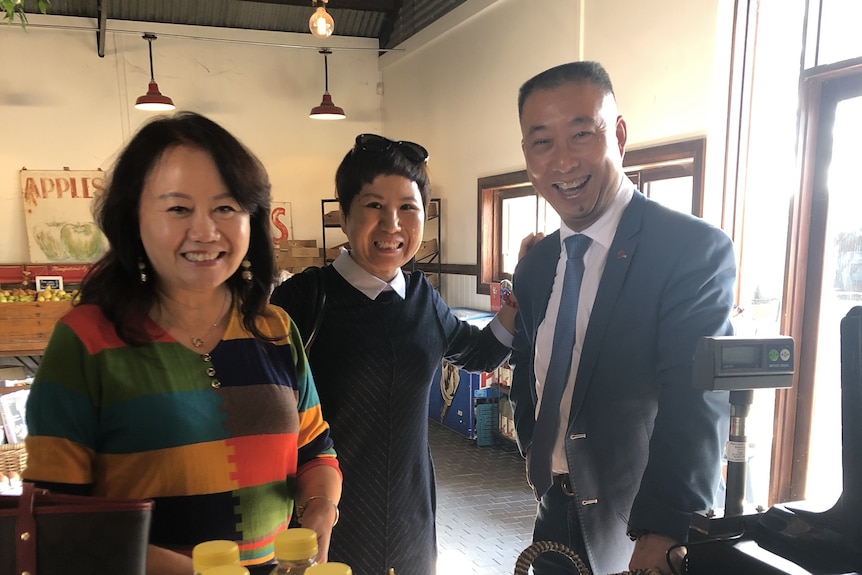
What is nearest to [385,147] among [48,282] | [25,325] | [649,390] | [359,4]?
[649,390]

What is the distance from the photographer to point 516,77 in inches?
210

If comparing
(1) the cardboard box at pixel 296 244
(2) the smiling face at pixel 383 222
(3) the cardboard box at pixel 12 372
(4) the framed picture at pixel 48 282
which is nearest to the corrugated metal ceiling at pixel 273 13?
(1) the cardboard box at pixel 296 244

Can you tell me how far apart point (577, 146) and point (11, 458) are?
223 cm

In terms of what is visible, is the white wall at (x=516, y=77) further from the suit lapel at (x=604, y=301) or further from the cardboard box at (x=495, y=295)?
the suit lapel at (x=604, y=301)

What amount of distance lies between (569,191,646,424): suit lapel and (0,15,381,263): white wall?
292 inches

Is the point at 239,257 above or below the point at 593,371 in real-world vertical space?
above

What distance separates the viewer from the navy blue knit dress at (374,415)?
1575 mm

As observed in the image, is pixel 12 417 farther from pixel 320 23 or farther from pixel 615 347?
pixel 320 23

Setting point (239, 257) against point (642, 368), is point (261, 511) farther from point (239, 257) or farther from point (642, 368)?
point (642, 368)

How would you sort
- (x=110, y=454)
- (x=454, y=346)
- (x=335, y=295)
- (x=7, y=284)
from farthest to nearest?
(x=7, y=284)
(x=454, y=346)
(x=335, y=295)
(x=110, y=454)

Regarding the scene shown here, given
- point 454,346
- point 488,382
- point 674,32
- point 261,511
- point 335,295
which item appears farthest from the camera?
point 488,382

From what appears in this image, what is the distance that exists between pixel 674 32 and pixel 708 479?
3235mm

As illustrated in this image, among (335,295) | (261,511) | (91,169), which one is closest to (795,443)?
(335,295)

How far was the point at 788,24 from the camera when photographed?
3.17 meters
